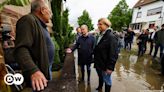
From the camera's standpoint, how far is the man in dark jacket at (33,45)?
247 centimetres

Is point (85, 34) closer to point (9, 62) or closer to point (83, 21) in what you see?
point (9, 62)

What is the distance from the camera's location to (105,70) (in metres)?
5.99

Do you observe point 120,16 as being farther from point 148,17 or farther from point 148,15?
point 148,17

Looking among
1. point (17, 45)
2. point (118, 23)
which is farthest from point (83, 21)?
point (17, 45)

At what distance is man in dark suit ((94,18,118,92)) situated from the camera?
570 centimetres

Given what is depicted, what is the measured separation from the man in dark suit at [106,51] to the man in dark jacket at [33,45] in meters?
2.69

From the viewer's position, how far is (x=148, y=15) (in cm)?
5006

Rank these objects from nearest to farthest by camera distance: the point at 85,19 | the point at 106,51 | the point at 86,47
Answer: the point at 106,51
the point at 86,47
the point at 85,19

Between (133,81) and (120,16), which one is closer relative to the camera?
(133,81)

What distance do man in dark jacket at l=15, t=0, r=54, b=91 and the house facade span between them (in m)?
41.0

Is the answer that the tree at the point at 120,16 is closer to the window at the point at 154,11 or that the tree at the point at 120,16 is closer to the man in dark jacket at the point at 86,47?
the window at the point at 154,11

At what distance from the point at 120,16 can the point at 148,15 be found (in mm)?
21814

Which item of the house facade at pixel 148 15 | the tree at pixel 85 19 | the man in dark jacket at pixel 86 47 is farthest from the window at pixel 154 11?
the man in dark jacket at pixel 86 47

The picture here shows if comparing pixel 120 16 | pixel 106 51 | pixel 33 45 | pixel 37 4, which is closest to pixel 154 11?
pixel 120 16
